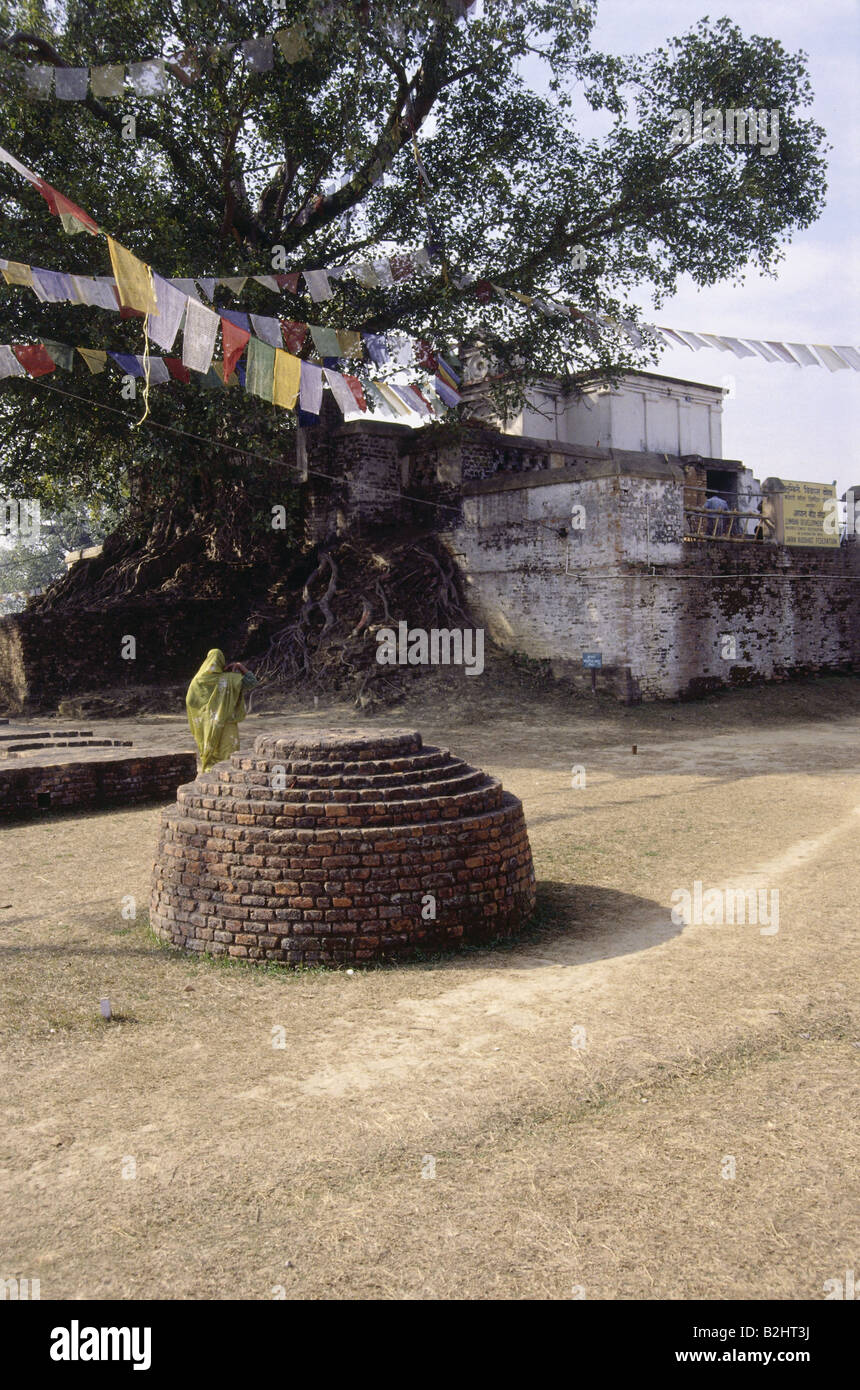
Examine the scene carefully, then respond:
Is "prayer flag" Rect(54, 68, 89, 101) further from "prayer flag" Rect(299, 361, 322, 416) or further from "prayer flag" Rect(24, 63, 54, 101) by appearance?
"prayer flag" Rect(299, 361, 322, 416)

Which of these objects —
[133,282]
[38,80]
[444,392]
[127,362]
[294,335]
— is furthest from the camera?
[444,392]

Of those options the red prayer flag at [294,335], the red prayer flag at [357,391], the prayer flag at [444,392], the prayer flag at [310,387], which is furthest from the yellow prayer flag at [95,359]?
the prayer flag at [444,392]

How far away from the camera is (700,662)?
17203mm

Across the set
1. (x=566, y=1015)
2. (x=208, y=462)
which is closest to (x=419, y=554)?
(x=208, y=462)

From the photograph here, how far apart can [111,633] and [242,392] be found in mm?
5944

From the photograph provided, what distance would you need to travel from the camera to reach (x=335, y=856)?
4.97 metres

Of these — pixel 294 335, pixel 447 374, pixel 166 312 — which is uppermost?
pixel 447 374

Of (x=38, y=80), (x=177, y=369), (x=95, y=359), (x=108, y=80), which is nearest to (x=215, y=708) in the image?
(x=95, y=359)

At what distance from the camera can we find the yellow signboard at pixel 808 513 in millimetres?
19094

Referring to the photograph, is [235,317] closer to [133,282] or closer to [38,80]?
[133,282]

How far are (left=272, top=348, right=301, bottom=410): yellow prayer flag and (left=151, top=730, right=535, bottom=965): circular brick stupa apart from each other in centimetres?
606

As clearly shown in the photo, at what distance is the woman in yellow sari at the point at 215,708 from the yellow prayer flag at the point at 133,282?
3.20m

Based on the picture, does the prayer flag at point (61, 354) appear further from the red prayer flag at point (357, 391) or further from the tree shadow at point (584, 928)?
the tree shadow at point (584, 928)

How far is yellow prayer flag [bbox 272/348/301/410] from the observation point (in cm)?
1047
